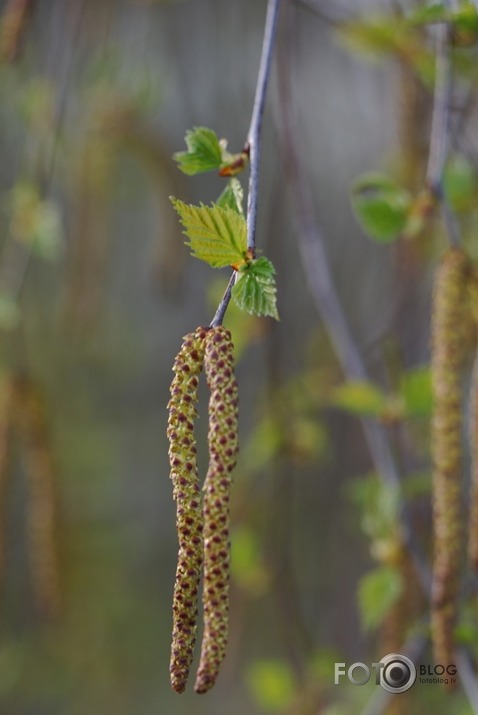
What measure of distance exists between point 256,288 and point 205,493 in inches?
5.5

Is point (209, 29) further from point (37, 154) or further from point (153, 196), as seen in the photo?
point (37, 154)

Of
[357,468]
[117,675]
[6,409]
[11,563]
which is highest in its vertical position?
[6,409]

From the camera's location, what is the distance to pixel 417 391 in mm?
1180

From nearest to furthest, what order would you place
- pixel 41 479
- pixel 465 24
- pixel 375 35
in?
1. pixel 465 24
2. pixel 375 35
3. pixel 41 479

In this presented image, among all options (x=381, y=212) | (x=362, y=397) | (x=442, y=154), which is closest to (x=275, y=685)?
(x=362, y=397)

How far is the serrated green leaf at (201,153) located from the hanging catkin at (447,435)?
0.84 ft

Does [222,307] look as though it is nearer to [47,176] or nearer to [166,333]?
[47,176]

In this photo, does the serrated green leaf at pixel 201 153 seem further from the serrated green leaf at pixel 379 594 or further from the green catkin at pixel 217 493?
the serrated green leaf at pixel 379 594

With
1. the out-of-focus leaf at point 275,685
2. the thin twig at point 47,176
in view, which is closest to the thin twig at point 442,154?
the thin twig at point 47,176

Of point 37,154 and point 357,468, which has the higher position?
point 37,154

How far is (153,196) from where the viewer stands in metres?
3.54

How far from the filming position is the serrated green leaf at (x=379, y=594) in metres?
1.11

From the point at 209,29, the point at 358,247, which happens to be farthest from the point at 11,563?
the point at 209,29

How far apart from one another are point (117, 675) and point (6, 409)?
2.28m
